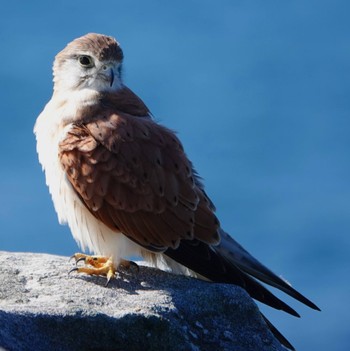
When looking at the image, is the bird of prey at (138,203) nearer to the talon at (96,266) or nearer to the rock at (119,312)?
the talon at (96,266)

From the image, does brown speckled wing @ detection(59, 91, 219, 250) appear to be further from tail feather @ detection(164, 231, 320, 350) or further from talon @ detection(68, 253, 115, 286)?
talon @ detection(68, 253, 115, 286)

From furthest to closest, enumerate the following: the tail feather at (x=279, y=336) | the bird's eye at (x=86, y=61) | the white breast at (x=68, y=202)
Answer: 1. the bird's eye at (x=86, y=61)
2. the white breast at (x=68, y=202)
3. the tail feather at (x=279, y=336)

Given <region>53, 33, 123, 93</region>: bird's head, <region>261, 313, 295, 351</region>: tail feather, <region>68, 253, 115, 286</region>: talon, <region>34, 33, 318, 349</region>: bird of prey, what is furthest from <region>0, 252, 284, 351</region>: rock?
<region>53, 33, 123, 93</region>: bird's head

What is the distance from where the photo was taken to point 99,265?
5836mm

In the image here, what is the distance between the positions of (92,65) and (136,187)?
1101 mm

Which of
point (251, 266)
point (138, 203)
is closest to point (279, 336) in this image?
point (251, 266)

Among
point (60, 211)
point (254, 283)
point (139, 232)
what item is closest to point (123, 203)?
point (139, 232)

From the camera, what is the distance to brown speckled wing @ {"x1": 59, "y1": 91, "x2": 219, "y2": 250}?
18.8ft

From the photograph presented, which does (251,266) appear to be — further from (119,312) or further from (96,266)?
(119,312)

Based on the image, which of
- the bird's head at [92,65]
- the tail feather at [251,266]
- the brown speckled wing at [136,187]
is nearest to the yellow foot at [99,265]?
the brown speckled wing at [136,187]

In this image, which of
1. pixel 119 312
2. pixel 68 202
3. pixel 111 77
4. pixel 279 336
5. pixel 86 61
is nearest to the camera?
pixel 119 312

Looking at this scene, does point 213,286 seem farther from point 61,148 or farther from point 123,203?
point 61,148

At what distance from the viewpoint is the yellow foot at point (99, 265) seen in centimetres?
563

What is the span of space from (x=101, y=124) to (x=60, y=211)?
2.22ft
